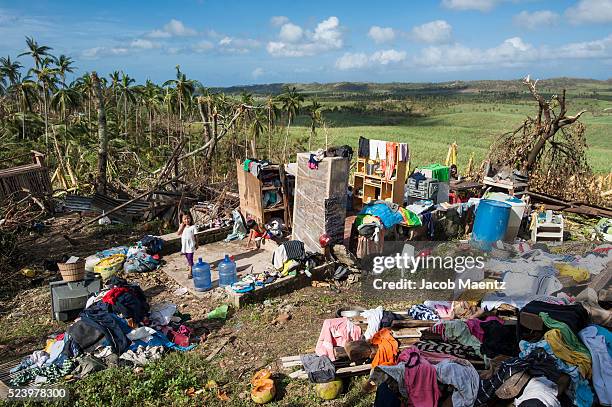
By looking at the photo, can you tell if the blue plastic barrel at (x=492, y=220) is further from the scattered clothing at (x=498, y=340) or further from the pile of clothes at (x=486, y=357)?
the scattered clothing at (x=498, y=340)

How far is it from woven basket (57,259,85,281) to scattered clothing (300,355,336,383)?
4.72 m

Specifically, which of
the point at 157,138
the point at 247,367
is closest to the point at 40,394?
the point at 247,367

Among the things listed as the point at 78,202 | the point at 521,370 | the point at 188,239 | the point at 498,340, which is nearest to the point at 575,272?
the point at 498,340

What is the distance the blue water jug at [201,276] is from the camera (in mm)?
→ 9102

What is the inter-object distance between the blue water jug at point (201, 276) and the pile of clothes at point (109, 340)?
4.58ft

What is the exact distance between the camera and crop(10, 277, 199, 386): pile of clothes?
630cm

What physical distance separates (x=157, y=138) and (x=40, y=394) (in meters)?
33.1

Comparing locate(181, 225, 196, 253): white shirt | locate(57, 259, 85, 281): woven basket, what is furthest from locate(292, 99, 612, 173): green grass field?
locate(57, 259, 85, 281): woven basket

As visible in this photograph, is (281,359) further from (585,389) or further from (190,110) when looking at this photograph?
(190,110)

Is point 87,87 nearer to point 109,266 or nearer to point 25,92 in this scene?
point 25,92

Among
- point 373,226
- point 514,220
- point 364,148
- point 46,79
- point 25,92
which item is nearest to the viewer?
point 373,226

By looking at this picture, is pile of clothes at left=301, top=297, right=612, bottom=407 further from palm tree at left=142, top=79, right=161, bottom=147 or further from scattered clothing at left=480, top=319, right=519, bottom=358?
palm tree at left=142, top=79, right=161, bottom=147

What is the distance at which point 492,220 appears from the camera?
1173 centimetres

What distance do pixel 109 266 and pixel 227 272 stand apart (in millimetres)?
2737
